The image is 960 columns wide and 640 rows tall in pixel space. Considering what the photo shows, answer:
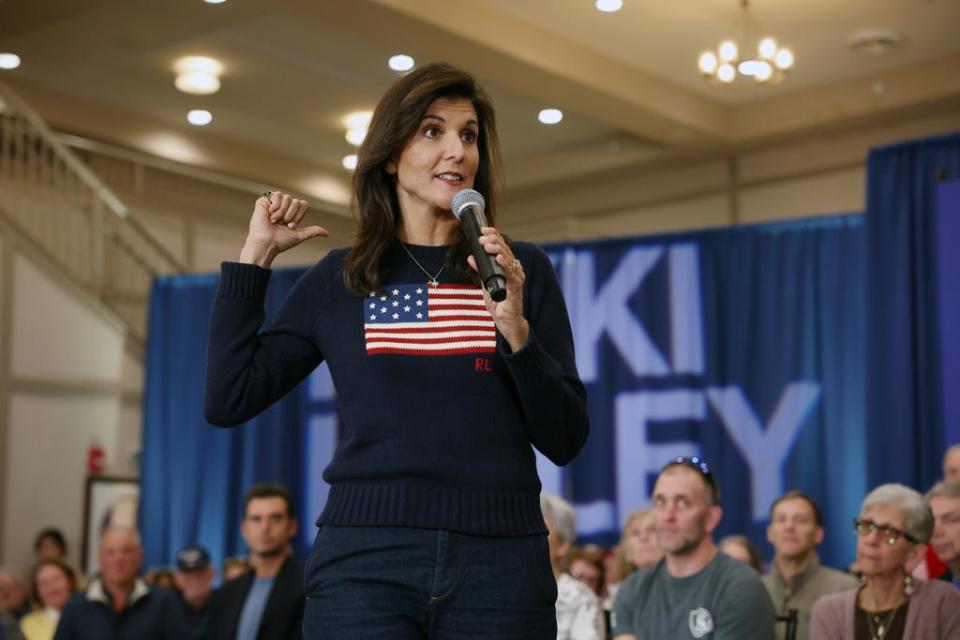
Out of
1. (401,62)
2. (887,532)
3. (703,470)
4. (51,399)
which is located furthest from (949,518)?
(51,399)

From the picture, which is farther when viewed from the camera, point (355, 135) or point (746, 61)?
point (355, 135)

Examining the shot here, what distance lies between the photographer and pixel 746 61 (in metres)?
8.73

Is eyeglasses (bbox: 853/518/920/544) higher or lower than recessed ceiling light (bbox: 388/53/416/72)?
lower

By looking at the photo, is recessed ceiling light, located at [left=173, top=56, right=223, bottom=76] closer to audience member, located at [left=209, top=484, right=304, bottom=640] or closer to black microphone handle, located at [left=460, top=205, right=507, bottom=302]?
audience member, located at [left=209, top=484, right=304, bottom=640]

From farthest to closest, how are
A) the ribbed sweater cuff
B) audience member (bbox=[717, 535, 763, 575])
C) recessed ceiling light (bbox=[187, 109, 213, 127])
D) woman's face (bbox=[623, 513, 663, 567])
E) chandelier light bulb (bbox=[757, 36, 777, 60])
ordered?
1. recessed ceiling light (bbox=[187, 109, 213, 127])
2. chandelier light bulb (bbox=[757, 36, 777, 60])
3. audience member (bbox=[717, 535, 763, 575])
4. woman's face (bbox=[623, 513, 663, 567])
5. the ribbed sweater cuff

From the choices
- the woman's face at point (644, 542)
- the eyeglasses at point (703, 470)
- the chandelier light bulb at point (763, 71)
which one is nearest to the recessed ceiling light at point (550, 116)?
the chandelier light bulb at point (763, 71)

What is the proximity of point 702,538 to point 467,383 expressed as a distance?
2419mm

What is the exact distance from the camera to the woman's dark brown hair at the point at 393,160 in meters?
1.77

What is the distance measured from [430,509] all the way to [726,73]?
7.66m

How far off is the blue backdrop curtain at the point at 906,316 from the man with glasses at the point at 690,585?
3583mm

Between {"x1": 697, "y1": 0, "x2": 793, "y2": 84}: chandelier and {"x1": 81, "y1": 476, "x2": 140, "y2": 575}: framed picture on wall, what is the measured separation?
5.18 m

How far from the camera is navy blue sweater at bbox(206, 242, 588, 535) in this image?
5.34 feet

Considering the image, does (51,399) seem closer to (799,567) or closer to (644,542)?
(644,542)

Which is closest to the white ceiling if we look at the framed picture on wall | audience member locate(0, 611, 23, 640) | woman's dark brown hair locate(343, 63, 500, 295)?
the framed picture on wall
